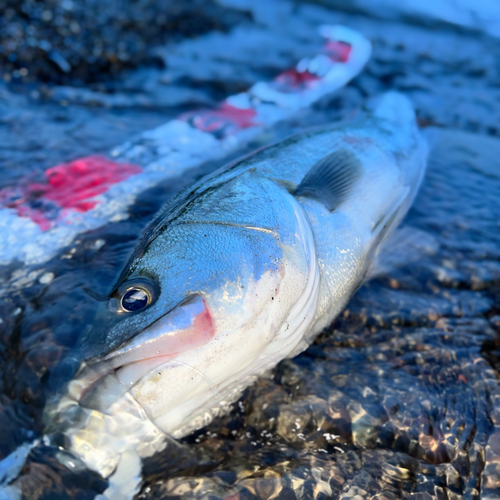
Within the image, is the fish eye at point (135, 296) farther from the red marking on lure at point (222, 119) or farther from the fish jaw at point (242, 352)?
the red marking on lure at point (222, 119)

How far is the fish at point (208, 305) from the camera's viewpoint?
1.68 metres

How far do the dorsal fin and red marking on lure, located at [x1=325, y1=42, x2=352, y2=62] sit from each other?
3.69 metres

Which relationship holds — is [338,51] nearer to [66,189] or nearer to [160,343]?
[66,189]

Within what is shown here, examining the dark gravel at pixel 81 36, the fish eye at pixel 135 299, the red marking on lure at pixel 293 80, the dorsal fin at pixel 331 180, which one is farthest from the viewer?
the red marking on lure at pixel 293 80

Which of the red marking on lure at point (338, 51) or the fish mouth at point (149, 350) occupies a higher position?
the red marking on lure at point (338, 51)

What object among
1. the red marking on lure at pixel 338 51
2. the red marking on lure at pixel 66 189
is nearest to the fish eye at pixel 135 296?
the red marking on lure at pixel 66 189

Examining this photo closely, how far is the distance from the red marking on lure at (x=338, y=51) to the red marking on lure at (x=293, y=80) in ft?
2.15

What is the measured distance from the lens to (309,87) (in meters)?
5.23

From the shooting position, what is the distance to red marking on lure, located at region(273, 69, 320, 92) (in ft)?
17.2

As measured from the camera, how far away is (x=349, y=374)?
2340mm

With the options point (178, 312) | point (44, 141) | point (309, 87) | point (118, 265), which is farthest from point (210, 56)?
point (178, 312)

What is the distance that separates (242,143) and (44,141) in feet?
5.63

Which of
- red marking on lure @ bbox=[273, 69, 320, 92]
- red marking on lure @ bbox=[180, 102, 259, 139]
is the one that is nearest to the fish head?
red marking on lure @ bbox=[180, 102, 259, 139]

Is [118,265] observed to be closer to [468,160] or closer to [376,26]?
[468,160]
